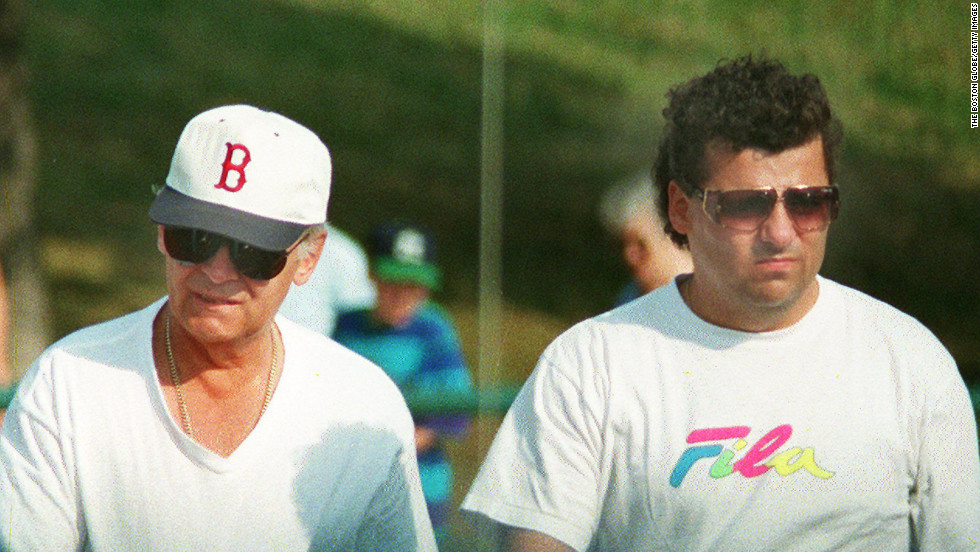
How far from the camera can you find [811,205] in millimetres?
2309

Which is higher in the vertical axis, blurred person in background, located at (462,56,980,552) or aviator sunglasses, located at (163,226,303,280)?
aviator sunglasses, located at (163,226,303,280)

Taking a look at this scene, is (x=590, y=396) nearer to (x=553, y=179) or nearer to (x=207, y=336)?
(x=207, y=336)

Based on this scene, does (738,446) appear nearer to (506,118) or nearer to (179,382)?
(179,382)

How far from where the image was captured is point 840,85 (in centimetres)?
443

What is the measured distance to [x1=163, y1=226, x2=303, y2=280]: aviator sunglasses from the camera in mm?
2311

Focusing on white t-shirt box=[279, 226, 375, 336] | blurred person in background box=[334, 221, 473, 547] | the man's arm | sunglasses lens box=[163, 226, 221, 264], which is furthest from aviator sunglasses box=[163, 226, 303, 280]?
white t-shirt box=[279, 226, 375, 336]

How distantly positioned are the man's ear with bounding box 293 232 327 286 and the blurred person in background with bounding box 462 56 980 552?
0.51 meters

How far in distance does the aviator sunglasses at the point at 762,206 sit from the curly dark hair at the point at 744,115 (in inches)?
2.6

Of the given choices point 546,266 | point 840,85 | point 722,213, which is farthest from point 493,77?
point 722,213

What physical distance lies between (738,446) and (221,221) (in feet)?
3.22

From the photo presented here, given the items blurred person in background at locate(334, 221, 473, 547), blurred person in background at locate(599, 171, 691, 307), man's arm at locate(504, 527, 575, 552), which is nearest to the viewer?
man's arm at locate(504, 527, 575, 552)

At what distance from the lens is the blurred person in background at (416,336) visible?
3417 mm

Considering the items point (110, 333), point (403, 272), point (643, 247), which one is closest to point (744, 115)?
point (110, 333)

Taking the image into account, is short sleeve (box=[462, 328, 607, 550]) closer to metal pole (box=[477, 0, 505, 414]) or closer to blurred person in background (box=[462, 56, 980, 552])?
blurred person in background (box=[462, 56, 980, 552])
